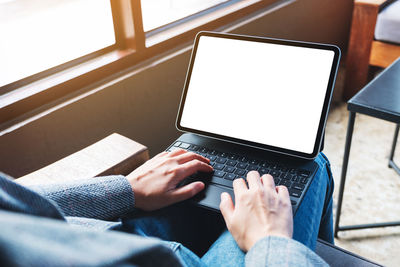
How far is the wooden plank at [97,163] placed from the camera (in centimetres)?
79

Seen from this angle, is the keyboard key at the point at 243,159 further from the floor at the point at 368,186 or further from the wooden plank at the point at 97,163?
the floor at the point at 368,186

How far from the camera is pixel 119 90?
4.13 feet

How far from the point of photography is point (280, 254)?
517 millimetres

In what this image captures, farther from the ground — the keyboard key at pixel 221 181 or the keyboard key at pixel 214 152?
the keyboard key at pixel 214 152

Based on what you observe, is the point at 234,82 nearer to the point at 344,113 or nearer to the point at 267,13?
the point at 267,13

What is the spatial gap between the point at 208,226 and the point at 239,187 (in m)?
0.15

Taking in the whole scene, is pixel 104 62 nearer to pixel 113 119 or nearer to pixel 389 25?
pixel 113 119

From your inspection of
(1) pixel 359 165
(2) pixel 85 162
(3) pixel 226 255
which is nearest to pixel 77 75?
(2) pixel 85 162

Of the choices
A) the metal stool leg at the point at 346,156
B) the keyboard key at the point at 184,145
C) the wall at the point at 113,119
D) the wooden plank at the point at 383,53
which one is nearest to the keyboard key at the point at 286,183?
the keyboard key at the point at 184,145

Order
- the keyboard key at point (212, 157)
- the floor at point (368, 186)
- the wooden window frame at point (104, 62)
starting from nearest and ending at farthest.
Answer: the keyboard key at point (212, 157) → the wooden window frame at point (104, 62) → the floor at point (368, 186)

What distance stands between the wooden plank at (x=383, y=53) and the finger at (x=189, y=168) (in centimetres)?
171

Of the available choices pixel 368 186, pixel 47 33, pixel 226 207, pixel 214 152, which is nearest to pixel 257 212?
pixel 226 207

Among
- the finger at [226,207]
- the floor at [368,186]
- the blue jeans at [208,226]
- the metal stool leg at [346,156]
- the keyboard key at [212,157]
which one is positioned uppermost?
the finger at [226,207]

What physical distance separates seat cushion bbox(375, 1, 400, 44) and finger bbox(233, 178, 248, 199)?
5.69 feet
